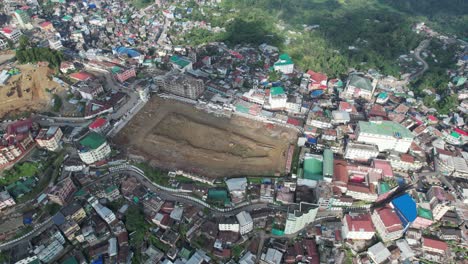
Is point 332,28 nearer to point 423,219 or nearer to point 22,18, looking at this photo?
point 423,219

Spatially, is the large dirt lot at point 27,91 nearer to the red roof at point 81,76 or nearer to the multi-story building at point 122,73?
the red roof at point 81,76

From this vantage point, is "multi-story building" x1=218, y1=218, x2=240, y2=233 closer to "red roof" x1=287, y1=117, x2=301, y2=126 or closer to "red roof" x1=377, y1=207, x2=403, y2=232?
"red roof" x1=377, y1=207, x2=403, y2=232

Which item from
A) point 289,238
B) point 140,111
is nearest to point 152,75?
point 140,111

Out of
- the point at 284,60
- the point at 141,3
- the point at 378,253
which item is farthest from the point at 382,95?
the point at 141,3

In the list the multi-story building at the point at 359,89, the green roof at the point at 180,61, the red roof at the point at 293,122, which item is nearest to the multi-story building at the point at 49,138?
the green roof at the point at 180,61

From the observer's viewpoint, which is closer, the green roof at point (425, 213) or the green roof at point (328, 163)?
the green roof at point (425, 213)
